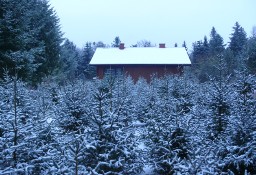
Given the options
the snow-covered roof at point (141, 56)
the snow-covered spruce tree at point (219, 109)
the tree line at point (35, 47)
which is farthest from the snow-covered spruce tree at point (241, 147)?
the snow-covered roof at point (141, 56)

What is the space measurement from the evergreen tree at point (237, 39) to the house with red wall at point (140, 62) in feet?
75.2

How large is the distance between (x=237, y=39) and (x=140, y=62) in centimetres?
3105

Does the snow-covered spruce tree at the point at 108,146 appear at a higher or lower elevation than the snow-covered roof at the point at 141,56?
lower

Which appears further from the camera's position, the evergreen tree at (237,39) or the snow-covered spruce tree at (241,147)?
the evergreen tree at (237,39)

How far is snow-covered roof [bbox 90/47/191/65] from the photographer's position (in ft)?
142

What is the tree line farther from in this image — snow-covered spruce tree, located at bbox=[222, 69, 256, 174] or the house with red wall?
snow-covered spruce tree, located at bbox=[222, 69, 256, 174]

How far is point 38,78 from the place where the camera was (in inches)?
1244

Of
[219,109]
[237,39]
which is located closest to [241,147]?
[219,109]

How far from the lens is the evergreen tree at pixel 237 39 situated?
63.3 meters

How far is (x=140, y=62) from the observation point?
43094 millimetres

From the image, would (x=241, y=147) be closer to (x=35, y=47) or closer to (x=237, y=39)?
(x=35, y=47)

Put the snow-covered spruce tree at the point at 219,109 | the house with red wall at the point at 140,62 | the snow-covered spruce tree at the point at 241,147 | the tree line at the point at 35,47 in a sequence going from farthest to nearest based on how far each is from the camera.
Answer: the house with red wall at the point at 140,62 < the tree line at the point at 35,47 < the snow-covered spruce tree at the point at 219,109 < the snow-covered spruce tree at the point at 241,147

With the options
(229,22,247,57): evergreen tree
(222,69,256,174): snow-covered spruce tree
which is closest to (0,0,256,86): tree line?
(222,69,256,174): snow-covered spruce tree

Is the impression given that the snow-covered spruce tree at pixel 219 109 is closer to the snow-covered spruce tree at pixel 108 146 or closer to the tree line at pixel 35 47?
the tree line at pixel 35 47
